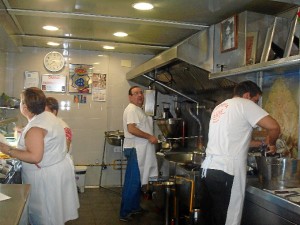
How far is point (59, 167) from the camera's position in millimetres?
2547

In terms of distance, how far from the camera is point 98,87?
550 centimetres

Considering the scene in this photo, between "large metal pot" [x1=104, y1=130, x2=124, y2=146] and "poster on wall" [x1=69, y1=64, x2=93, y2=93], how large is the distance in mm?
767

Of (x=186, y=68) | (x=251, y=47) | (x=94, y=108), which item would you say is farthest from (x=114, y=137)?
(x=251, y=47)

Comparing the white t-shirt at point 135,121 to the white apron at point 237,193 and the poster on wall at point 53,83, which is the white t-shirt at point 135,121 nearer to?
the white apron at point 237,193

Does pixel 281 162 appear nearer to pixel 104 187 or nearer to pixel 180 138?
pixel 180 138

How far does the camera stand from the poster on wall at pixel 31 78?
17.2ft

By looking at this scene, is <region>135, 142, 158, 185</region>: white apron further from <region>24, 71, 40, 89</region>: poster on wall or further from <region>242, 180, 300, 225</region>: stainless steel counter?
<region>24, 71, 40, 89</region>: poster on wall

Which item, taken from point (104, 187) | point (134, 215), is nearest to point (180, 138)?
point (134, 215)

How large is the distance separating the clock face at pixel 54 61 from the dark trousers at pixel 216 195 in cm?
350

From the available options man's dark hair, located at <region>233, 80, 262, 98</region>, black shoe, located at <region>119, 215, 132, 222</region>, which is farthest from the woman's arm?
black shoe, located at <region>119, 215, 132, 222</region>

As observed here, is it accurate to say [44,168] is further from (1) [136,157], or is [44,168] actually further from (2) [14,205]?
(1) [136,157]

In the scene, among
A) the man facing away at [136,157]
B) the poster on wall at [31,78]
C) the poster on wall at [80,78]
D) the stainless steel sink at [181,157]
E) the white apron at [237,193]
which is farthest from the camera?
the poster on wall at [80,78]

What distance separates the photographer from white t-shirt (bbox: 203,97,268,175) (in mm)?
2328

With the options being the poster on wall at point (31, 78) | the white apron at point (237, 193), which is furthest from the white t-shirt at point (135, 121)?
the poster on wall at point (31, 78)
